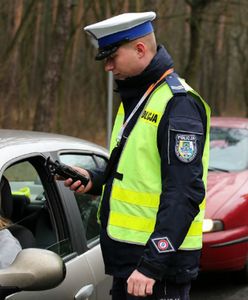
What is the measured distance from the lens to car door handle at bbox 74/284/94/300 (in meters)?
2.75

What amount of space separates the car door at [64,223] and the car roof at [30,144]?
42 millimetres

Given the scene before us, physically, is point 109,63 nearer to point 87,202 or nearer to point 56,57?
point 87,202

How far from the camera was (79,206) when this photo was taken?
320 centimetres

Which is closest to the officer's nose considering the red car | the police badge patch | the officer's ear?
the officer's ear

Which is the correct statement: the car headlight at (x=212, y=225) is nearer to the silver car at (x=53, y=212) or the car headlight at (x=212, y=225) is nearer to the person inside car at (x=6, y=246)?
the silver car at (x=53, y=212)

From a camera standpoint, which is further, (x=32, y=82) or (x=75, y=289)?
(x=32, y=82)

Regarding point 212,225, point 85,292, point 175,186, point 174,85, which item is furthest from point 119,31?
point 212,225

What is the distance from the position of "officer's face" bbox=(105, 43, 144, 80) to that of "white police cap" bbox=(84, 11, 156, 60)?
22 millimetres

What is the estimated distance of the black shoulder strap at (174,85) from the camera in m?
2.39

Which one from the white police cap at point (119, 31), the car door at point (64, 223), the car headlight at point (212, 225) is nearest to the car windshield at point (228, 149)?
the car headlight at point (212, 225)

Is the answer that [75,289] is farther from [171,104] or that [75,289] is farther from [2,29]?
[2,29]

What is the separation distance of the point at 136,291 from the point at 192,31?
12958 millimetres

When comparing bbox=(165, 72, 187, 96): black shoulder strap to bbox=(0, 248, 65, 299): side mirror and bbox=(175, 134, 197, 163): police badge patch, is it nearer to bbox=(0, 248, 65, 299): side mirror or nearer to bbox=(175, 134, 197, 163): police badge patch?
bbox=(175, 134, 197, 163): police badge patch

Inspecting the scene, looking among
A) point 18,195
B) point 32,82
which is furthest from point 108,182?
point 32,82
